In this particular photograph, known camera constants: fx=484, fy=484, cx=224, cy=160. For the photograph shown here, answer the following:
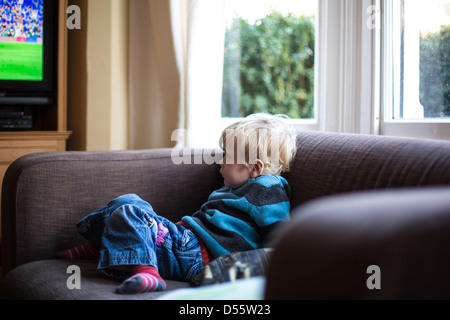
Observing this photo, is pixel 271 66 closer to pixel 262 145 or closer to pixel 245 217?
pixel 262 145

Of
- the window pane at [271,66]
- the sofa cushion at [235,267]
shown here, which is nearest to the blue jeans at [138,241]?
the sofa cushion at [235,267]

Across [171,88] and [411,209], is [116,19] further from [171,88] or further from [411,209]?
[411,209]

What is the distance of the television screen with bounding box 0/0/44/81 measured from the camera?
2.45 m

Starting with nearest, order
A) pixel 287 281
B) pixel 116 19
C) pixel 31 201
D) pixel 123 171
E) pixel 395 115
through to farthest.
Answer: pixel 287 281, pixel 31 201, pixel 123 171, pixel 395 115, pixel 116 19

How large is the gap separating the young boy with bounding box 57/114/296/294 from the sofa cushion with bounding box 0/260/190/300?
5 centimetres

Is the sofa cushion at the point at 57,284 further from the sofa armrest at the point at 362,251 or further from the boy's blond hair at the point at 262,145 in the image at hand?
the sofa armrest at the point at 362,251

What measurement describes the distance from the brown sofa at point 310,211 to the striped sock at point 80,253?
45mm

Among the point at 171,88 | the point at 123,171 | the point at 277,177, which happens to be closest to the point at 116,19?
the point at 171,88

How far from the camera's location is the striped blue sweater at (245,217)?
129cm

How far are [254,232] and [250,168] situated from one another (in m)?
0.21

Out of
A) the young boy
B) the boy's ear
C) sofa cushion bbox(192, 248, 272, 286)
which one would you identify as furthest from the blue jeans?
the boy's ear

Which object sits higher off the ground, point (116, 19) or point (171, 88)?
point (116, 19)

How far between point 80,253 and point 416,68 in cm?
134

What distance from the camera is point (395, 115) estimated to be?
188 cm
